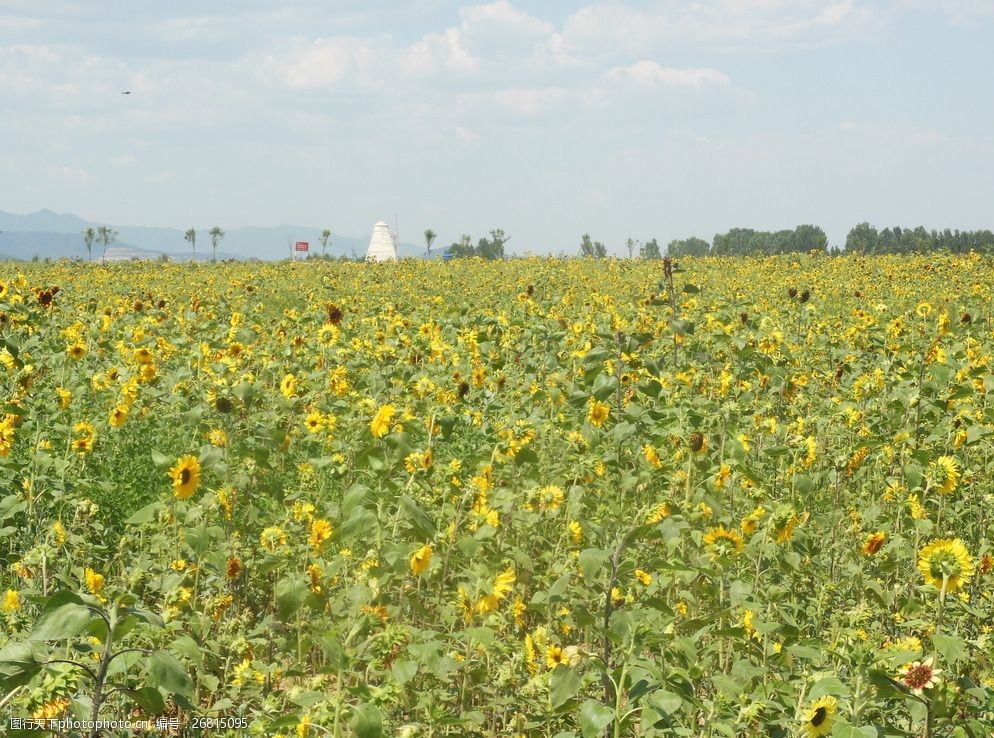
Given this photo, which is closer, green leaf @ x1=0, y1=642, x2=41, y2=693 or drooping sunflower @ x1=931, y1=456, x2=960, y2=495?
green leaf @ x1=0, y1=642, x2=41, y2=693

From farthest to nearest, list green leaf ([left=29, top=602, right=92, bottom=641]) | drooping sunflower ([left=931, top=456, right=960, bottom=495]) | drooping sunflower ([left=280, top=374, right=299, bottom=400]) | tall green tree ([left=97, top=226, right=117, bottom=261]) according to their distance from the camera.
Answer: tall green tree ([left=97, top=226, right=117, bottom=261])
drooping sunflower ([left=280, top=374, right=299, bottom=400])
drooping sunflower ([left=931, top=456, right=960, bottom=495])
green leaf ([left=29, top=602, right=92, bottom=641])

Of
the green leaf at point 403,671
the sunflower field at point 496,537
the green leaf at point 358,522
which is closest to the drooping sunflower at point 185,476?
the sunflower field at point 496,537

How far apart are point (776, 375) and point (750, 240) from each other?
50.4 m

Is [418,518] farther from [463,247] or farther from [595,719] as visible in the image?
[463,247]

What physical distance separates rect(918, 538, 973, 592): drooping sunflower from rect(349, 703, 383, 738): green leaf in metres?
1.47

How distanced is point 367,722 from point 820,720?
102 cm

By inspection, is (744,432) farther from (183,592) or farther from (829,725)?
(183,592)

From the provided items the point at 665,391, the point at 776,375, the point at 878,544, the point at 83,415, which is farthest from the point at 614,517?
the point at 83,415

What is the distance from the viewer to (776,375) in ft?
18.6

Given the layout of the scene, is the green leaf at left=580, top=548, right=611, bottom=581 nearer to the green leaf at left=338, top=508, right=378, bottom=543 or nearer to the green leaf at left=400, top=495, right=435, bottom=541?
the green leaf at left=400, top=495, right=435, bottom=541

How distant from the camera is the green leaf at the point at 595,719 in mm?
2066

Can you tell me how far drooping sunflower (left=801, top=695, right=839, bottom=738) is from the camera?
208 cm

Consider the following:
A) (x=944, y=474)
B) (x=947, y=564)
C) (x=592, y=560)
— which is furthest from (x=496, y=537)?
(x=947, y=564)

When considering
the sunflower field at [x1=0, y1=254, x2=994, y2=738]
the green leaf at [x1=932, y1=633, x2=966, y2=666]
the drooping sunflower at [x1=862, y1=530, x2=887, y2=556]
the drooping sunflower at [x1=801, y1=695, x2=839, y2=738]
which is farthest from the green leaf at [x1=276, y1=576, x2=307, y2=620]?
the drooping sunflower at [x1=862, y1=530, x2=887, y2=556]
